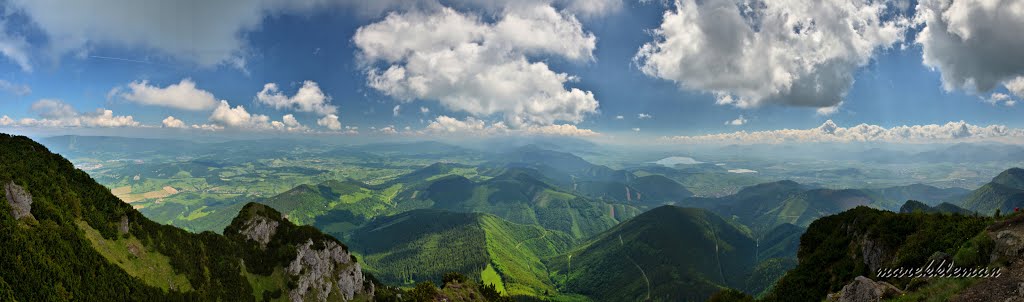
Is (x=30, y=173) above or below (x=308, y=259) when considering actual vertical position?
above

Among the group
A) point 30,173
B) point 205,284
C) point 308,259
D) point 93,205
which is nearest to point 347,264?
point 308,259

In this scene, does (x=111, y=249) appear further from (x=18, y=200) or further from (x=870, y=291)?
(x=870, y=291)

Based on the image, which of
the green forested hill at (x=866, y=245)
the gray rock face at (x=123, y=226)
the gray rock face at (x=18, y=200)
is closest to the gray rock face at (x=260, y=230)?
the gray rock face at (x=123, y=226)

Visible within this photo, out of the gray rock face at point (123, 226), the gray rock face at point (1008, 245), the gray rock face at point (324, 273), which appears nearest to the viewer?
the gray rock face at point (1008, 245)

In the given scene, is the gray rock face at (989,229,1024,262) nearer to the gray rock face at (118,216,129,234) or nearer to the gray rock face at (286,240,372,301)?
the gray rock face at (118,216,129,234)

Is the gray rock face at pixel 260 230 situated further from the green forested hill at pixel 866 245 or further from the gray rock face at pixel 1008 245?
the gray rock face at pixel 1008 245

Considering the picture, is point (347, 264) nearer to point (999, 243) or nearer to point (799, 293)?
point (799, 293)

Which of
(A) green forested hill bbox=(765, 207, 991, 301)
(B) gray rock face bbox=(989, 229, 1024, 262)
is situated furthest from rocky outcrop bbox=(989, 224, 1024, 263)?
(A) green forested hill bbox=(765, 207, 991, 301)
